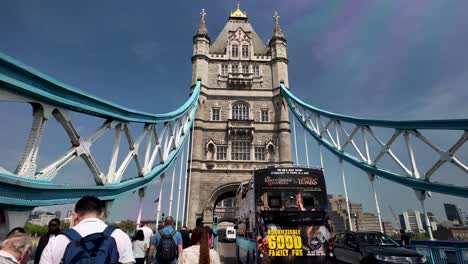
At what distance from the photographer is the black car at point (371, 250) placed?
8703 millimetres

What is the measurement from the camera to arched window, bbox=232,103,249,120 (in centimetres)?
2961

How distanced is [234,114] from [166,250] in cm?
2472

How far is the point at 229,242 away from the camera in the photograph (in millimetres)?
30094

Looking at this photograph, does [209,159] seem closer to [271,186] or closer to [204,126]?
[204,126]

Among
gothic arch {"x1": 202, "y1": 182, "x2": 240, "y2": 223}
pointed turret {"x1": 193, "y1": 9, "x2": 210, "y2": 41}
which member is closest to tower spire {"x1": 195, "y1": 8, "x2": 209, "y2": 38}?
pointed turret {"x1": 193, "y1": 9, "x2": 210, "y2": 41}

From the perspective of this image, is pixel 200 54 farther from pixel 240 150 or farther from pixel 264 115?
pixel 240 150

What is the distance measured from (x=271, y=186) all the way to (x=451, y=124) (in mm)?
8408

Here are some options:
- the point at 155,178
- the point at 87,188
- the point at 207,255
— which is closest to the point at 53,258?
the point at 207,255

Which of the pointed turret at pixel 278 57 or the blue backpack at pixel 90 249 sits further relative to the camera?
the pointed turret at pixel 278 57

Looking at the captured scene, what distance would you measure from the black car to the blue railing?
48.7 inches

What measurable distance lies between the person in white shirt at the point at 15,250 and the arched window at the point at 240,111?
2701cm

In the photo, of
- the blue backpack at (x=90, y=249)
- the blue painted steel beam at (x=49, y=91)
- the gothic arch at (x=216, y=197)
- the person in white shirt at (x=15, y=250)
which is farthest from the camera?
the gothic arch at (x=216, y=197)

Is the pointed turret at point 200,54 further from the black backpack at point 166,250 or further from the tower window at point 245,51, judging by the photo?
the black backpack at point 166,250

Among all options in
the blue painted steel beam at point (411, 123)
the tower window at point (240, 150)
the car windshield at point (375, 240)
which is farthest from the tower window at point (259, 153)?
the car windshield at point (375, 240)
